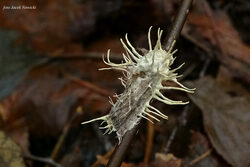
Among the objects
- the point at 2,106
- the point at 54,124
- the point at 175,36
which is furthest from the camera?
the point at 2,106

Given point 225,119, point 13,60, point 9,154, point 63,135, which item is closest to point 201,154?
point 225,119

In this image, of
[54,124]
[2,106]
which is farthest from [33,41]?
[54,124]

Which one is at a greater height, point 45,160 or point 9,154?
point 9,154

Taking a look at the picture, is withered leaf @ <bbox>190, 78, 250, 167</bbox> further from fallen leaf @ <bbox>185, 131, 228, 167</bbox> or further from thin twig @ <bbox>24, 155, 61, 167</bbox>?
thin twig @ <bbox>24, 155, 61, 167</bbox>

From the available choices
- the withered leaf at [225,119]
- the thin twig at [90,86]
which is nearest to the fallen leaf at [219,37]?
the withered leaf at [225,119]

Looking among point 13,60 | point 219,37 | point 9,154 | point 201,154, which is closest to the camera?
point 9,154

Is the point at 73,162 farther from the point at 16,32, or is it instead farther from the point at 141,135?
the point at 16,32

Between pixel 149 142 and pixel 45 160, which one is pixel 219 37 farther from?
pixel 45 160

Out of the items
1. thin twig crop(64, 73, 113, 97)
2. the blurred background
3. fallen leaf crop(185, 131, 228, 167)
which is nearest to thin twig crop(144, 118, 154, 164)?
the blurred background
